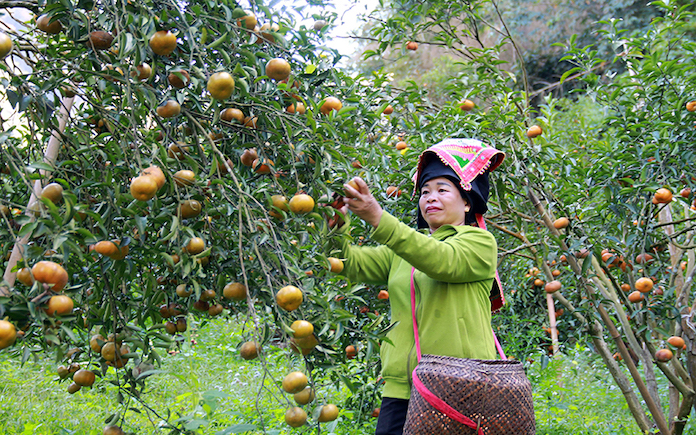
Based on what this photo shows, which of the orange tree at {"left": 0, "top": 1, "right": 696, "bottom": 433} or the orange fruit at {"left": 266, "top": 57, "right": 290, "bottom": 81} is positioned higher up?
the orange fruit at {"left": 266, "top": 57, "right": 290, "bottom": 81}

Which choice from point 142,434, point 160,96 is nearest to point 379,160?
point 160,96

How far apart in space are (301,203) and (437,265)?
503mm

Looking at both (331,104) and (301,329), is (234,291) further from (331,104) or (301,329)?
(331,104)

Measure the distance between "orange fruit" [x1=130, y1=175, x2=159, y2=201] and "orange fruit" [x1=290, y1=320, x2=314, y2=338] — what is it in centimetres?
39

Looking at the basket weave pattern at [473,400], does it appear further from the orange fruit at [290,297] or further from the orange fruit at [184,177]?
the orange fruit at [184,177]

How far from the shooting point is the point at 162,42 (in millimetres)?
1180

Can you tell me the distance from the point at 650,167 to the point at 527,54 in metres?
11.0

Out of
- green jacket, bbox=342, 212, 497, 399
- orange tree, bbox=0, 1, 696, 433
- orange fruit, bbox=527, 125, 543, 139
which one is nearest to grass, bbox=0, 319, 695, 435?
orange fruit, bbox=527, 125, 543, 139

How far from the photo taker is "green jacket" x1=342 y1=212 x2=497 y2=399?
60.6 inches

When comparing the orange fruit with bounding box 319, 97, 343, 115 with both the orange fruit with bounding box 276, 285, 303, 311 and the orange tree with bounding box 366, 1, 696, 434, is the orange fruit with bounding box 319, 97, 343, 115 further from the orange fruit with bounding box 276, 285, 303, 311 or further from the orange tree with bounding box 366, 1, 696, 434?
the orange tree with bounding box 366, 1, 696, 434

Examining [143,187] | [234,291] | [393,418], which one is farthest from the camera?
[393,418]

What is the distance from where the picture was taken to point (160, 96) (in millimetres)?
1276

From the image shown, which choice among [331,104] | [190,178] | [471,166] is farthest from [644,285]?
[190,178]

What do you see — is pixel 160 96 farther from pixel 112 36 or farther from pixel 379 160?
pixel 379 160
